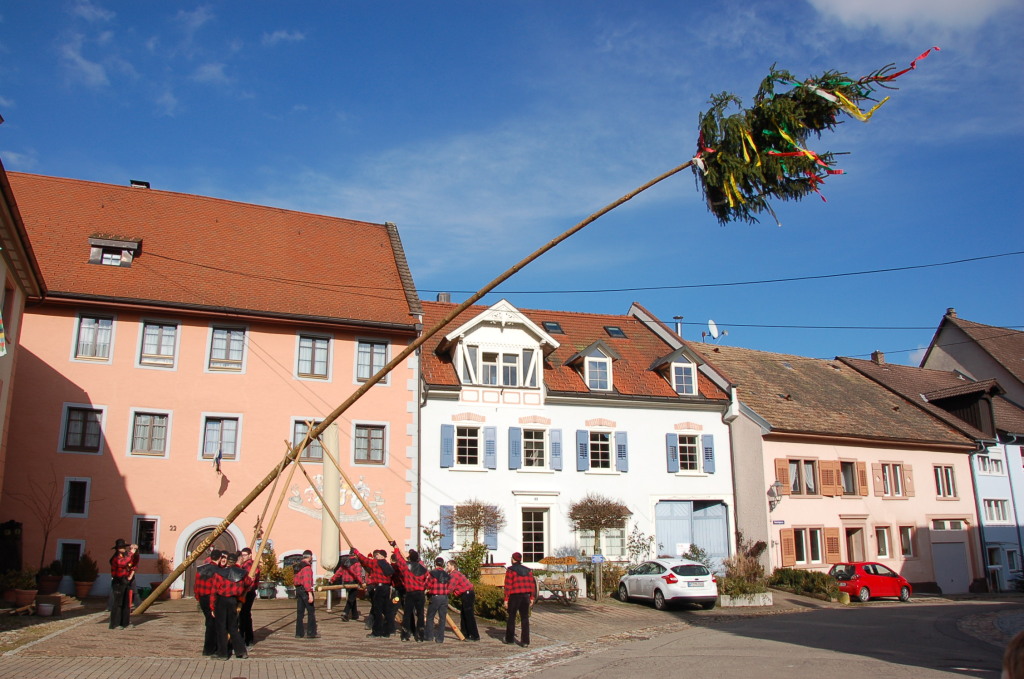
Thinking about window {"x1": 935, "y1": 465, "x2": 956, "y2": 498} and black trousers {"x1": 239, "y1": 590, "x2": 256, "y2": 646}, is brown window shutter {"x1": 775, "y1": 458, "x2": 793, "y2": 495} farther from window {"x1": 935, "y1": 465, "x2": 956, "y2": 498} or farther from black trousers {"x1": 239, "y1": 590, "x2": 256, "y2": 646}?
black trousers {"x1": 239, "y1": 590, "x2": 256, "y2": 646}

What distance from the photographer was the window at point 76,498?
834 inches

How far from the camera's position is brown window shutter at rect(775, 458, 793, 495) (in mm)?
29359

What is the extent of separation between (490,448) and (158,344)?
33.6ft

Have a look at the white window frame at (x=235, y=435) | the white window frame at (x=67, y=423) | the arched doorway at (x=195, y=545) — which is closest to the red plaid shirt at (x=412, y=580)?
the arched doorway at (x=195, y=545)

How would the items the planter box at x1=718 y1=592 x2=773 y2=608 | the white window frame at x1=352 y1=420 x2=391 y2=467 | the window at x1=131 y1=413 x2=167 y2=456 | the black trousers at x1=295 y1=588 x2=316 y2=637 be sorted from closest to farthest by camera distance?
1. the black trousers at x1=295 y1=588 x2=316 y2=637
2. the window at x1=131 y1=413 x2=167 y2=456
3. the planter box at x1=718 y1=592 x2=773 y2=608
4. the white window frame at x1=352 y1=420 x2=391 y2=467

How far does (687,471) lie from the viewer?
29594mm

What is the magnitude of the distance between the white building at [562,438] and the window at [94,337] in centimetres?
903

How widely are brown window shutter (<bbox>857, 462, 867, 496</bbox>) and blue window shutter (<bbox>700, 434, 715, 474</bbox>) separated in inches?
252

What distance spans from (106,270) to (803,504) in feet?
78.1

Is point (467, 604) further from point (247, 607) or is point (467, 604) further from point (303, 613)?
point (247, 607)

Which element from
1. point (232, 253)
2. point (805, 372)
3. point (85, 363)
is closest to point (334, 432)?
point (85, 363)

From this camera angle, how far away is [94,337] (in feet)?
73.8

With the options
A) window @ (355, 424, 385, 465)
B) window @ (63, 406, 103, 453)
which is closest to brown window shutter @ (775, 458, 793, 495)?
window @ (355, 424, 385, 465)

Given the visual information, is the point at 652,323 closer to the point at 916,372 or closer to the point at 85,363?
the point at 916,372
